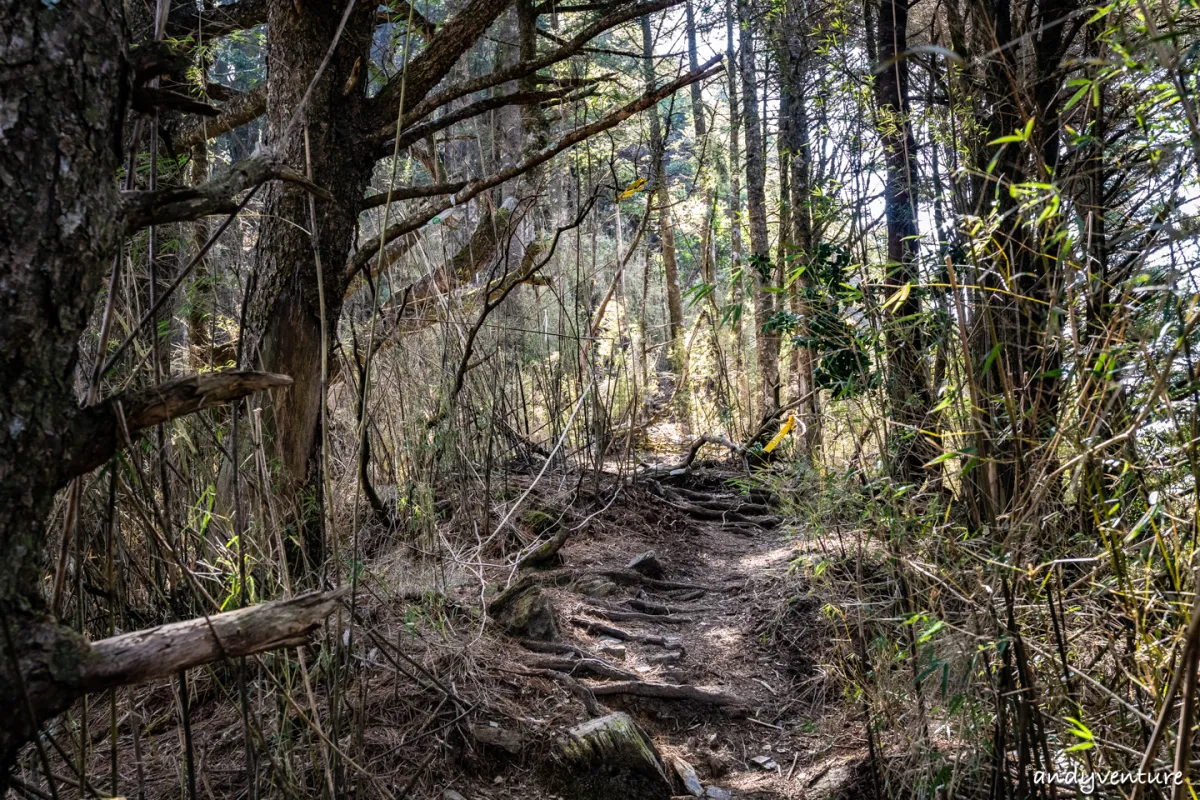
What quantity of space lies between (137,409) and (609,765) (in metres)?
2.07

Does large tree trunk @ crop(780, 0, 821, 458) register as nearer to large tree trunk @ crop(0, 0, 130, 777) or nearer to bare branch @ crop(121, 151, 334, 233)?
bare branch @ crop(121, 151, 334, 233)

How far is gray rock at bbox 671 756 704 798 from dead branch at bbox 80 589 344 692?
203 cm

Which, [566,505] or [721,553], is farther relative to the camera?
[721,553]

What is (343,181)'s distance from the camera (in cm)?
307

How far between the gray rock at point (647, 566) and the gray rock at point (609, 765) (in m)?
1.94

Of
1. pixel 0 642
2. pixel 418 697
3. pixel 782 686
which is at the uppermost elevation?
pixel 0 642

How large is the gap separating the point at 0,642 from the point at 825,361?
2924mm

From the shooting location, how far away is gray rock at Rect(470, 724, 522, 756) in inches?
107

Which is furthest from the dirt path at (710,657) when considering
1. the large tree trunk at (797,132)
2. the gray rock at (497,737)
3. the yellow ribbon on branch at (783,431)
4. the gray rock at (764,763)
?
the large tree trunk at (797,132)

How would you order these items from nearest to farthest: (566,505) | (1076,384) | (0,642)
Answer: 1. (0,642)
2. (1076,384)
3. (566,505)

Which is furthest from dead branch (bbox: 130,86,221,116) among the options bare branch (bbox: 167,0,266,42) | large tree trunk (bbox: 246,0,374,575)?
bare branch (bbox: 167,0,266,42)

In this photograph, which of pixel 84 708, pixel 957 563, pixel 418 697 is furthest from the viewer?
pixel 418 697

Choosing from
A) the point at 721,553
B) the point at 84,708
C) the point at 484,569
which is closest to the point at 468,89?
the point at 484,569

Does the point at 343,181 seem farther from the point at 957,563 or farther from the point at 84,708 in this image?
the point at 957,563
